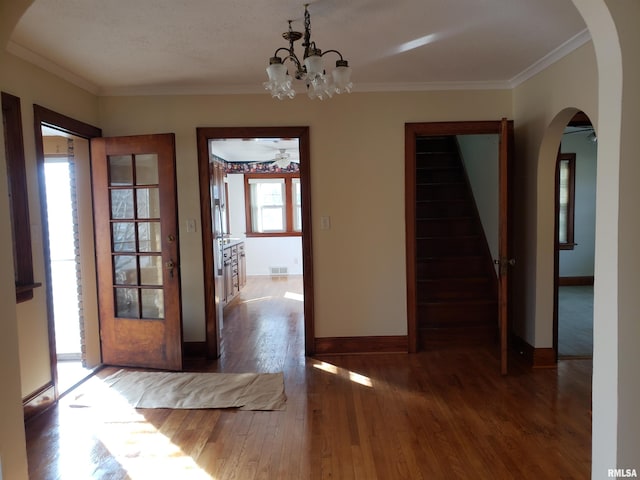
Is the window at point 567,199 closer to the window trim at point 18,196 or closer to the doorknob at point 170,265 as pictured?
the doorknob at point 170,265

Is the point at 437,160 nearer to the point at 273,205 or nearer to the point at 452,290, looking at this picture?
the point at 452,290

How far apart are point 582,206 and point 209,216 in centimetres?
624

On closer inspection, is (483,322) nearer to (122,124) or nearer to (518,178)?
(518,178)

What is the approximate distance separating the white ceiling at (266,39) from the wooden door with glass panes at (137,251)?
654 mm

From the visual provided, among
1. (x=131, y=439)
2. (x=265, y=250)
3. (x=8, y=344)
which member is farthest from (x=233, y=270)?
(x=8, y=344)

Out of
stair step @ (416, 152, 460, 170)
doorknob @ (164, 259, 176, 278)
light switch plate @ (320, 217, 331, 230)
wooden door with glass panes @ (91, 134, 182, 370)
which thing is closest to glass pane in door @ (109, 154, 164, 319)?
wooden door with glass panes @ (91, 134, 182, 370)

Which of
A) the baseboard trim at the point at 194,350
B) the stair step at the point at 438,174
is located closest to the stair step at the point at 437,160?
the stair step at the point at 438,174

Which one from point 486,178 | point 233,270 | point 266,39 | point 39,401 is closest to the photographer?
point 266,39

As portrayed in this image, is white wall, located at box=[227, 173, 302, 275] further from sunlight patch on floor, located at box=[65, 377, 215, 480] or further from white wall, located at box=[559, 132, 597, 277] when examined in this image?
sunlight patch on floor, located at box=[65, 377, 215, 480]

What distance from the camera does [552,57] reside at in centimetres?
293

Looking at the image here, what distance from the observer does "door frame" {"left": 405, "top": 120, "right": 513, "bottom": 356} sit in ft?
11.6

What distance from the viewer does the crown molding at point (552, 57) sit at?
8.51ft

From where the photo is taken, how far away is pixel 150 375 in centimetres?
329

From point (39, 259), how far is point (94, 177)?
970mm
